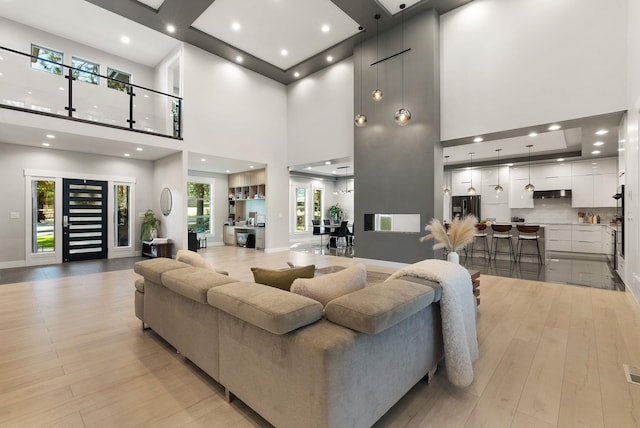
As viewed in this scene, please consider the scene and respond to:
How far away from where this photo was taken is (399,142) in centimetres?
655

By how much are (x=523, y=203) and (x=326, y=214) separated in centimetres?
819

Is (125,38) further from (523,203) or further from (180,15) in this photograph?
(523,203)

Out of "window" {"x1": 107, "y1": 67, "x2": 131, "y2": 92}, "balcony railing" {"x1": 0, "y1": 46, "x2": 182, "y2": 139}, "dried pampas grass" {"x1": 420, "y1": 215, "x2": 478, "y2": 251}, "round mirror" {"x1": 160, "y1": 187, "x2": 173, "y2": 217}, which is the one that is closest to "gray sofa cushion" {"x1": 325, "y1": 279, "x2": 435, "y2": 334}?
"dried pampas grass" {"x1": 420, "y1": 215, "x2": 478, "y2": 251}

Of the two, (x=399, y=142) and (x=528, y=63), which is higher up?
(x=528, y=63)

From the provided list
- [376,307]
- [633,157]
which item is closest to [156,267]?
[376,307]

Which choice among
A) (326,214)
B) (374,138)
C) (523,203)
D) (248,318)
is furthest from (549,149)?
(248,318)

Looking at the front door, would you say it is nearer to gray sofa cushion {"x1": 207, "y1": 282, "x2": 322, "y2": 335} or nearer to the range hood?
gray sofa cushion {"x1": 207, "y1": 282, "x2": 322, "y2": 335}

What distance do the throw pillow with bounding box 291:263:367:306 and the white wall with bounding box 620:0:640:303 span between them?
14.5 feet

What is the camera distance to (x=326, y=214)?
14.7m

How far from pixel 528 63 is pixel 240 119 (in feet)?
23.1

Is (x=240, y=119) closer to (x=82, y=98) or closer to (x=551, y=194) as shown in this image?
(x=82, y=98)

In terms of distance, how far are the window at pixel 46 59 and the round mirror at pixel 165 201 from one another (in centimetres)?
329

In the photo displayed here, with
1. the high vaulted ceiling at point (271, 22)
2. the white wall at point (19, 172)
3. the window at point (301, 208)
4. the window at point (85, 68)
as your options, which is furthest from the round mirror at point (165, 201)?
the window at point (301, 208)

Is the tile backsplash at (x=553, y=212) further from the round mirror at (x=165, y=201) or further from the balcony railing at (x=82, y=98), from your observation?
the balcony railing at (x=82, y=98)
